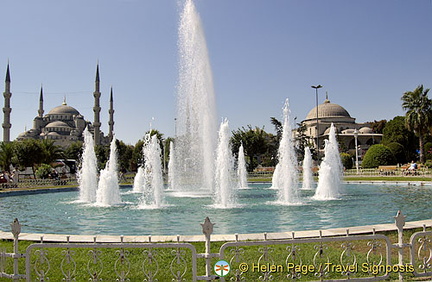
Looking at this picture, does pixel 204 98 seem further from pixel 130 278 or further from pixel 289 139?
pixel 130 278

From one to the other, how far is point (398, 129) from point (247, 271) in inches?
2344

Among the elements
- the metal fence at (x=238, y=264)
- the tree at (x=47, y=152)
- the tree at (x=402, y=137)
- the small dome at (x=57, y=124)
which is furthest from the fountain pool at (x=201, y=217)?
the small dome at (x=57, y=124)

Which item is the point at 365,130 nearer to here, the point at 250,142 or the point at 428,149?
the point at 428,149

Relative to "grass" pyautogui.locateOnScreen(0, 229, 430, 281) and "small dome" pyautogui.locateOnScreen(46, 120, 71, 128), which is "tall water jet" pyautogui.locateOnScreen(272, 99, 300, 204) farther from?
"small dome" pyautogui.locateOnScreen(46, 120, 71, 128)

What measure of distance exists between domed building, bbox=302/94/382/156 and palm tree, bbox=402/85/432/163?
35285mm

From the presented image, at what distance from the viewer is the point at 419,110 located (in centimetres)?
4212

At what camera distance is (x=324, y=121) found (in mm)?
87938

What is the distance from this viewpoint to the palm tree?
41.7 m

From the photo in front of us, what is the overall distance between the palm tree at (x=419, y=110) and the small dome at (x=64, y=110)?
87.5m

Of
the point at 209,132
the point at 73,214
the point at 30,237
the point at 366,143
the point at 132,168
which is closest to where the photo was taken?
the point at 30,237

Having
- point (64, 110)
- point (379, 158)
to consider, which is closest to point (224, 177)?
point (379, 158)

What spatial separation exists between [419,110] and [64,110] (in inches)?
3547

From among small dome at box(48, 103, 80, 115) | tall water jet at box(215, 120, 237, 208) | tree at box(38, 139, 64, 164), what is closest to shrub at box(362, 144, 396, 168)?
tall water jet at box(215, 120, 237, 208)

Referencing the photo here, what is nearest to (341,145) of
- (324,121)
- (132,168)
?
→ (324,121)
